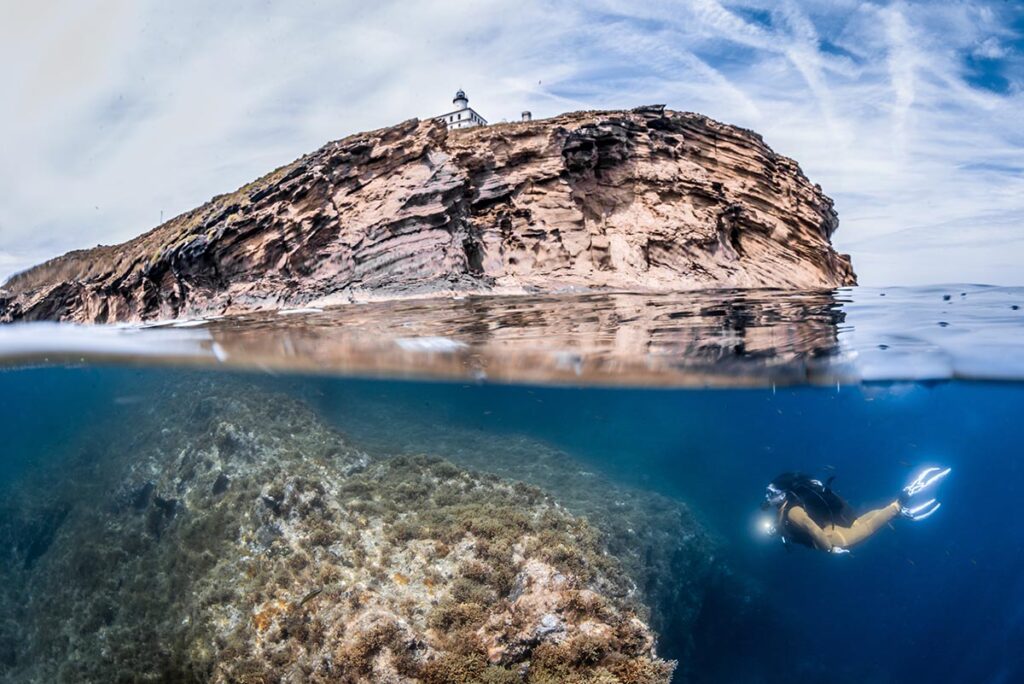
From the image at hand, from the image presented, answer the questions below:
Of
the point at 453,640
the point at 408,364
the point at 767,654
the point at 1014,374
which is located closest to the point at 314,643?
the point at 453,640

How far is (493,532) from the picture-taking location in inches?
412

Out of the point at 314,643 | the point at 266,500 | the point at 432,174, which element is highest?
the point at 432,174

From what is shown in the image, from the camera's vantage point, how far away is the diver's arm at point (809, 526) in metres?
12.6

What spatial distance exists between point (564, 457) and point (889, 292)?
36.0 ft

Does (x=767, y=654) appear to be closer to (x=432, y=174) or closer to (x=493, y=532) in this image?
(x=493, y=532)

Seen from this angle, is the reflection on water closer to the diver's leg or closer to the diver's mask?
the diver's mask

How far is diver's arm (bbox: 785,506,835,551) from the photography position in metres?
12.6

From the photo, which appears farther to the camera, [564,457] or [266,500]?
[564,457]

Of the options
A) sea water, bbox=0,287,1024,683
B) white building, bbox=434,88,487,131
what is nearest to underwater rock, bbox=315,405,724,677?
sea water, bbox=0,287,1024,683

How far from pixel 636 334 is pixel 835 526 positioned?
24.8ft

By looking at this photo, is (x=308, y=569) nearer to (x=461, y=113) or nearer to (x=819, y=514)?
(x=819, y=514)

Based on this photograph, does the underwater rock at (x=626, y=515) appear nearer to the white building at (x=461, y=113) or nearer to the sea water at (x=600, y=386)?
the sea water at (x=600, y=386)

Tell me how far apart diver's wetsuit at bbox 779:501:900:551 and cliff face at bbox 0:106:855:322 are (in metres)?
Result: 5.54

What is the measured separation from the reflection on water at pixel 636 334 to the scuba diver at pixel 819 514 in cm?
291
